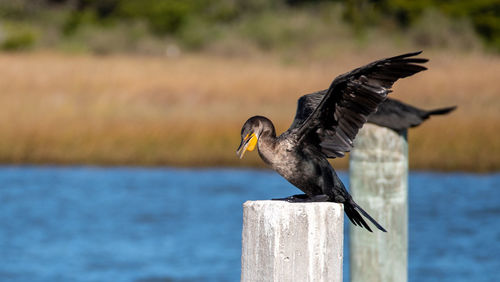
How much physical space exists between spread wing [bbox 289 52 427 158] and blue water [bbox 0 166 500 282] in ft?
15.3

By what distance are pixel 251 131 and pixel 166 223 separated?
761 centimetres

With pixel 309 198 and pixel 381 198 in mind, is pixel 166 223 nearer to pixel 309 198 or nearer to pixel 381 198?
pixel 381 198

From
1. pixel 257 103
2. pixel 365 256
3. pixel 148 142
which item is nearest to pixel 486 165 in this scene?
pixel 257 103

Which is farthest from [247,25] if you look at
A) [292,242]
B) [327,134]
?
[292,242]

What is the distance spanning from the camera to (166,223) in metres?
10.8

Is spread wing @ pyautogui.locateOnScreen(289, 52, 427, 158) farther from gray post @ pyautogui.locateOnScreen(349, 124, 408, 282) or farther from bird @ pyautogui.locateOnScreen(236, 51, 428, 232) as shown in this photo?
gray post @ pyautogui.locateOnScreen(349, 124, 408, 282)

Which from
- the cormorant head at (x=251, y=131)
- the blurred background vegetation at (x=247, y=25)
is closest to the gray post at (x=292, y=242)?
the cormorant head at (x=251, y=131)

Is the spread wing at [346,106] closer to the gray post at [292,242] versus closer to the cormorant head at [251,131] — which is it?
the cormorant head at [251,131]

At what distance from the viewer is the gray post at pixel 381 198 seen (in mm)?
4383

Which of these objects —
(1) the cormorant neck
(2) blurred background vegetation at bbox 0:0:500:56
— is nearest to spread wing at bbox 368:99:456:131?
(1) the cormorant neck

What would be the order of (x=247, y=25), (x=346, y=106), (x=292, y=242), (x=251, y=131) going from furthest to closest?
(x=247, y=25), (x=346, y=106), (x=251, y=131), (x=292, y=242)

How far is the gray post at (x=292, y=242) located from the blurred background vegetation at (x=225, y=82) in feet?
33.9

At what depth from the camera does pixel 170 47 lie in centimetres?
2319

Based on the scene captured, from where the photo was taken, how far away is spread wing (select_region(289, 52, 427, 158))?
11.2ft
